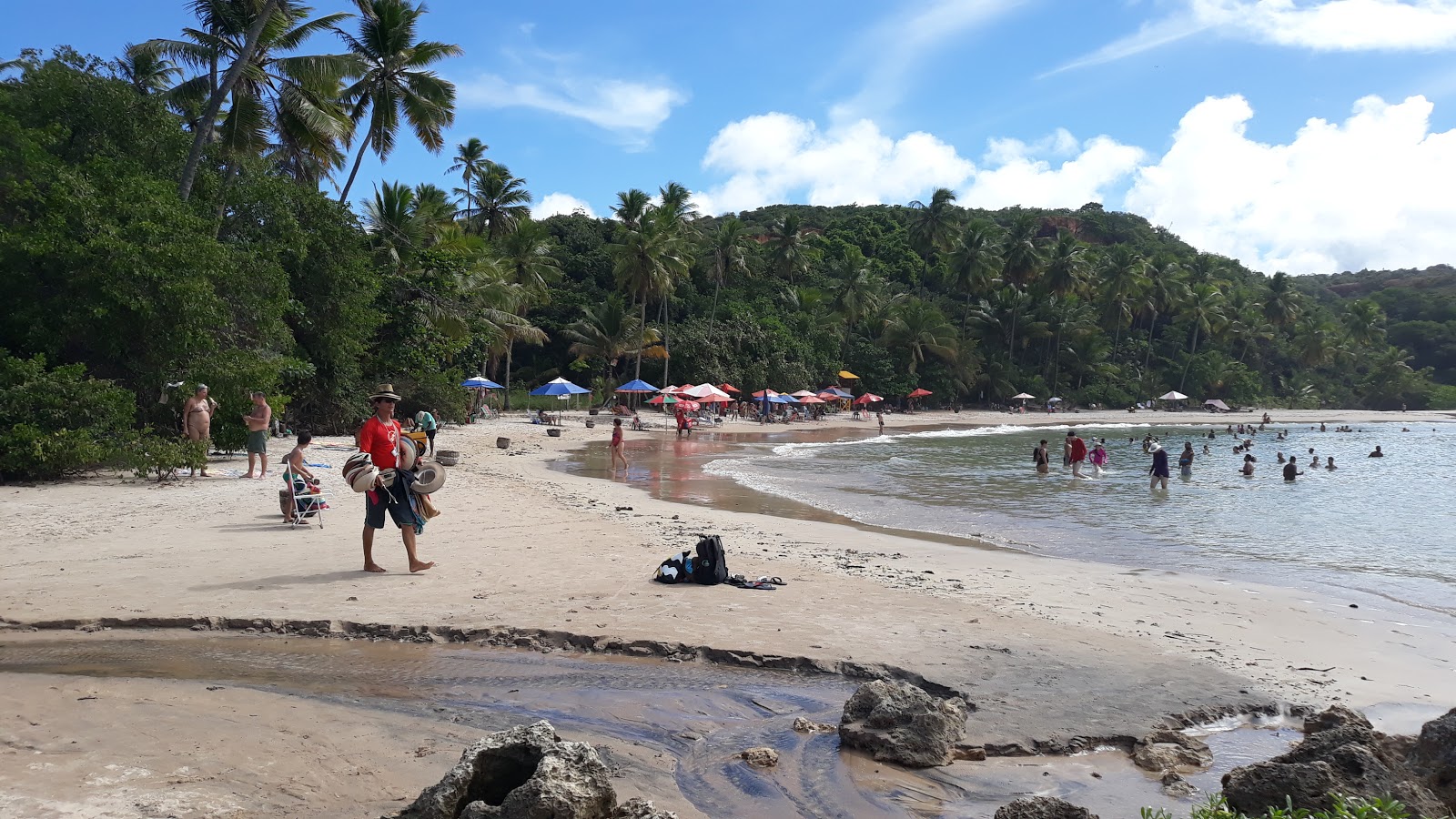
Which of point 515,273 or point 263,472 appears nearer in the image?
point 263,472

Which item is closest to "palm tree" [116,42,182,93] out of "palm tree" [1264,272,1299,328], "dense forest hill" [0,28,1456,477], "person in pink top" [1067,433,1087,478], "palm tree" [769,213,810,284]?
"dense forest hill" [0,28,1456,477]

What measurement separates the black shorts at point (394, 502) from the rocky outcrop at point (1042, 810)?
6155 mm

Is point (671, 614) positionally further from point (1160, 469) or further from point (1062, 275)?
point (1062, 275)

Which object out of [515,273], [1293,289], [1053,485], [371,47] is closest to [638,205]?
[515,273]

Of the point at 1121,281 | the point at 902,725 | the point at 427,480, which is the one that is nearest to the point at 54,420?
the point at 427,480

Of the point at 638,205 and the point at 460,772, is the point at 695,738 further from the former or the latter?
the point at 638,205

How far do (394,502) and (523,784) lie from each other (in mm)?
5283

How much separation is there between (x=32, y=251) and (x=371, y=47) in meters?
14.6

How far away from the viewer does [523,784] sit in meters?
3.16

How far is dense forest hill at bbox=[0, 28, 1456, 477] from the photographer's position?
13.7 meters

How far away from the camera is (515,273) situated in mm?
42938

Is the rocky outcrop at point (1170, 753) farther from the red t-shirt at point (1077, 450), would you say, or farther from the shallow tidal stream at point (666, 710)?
the red t-shirt at point (1077, 450)

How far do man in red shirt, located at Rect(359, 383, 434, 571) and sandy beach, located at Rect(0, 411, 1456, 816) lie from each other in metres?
0.30

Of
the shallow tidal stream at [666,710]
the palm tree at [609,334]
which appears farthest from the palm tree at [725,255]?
the shallow tidal stream at [666,710]
